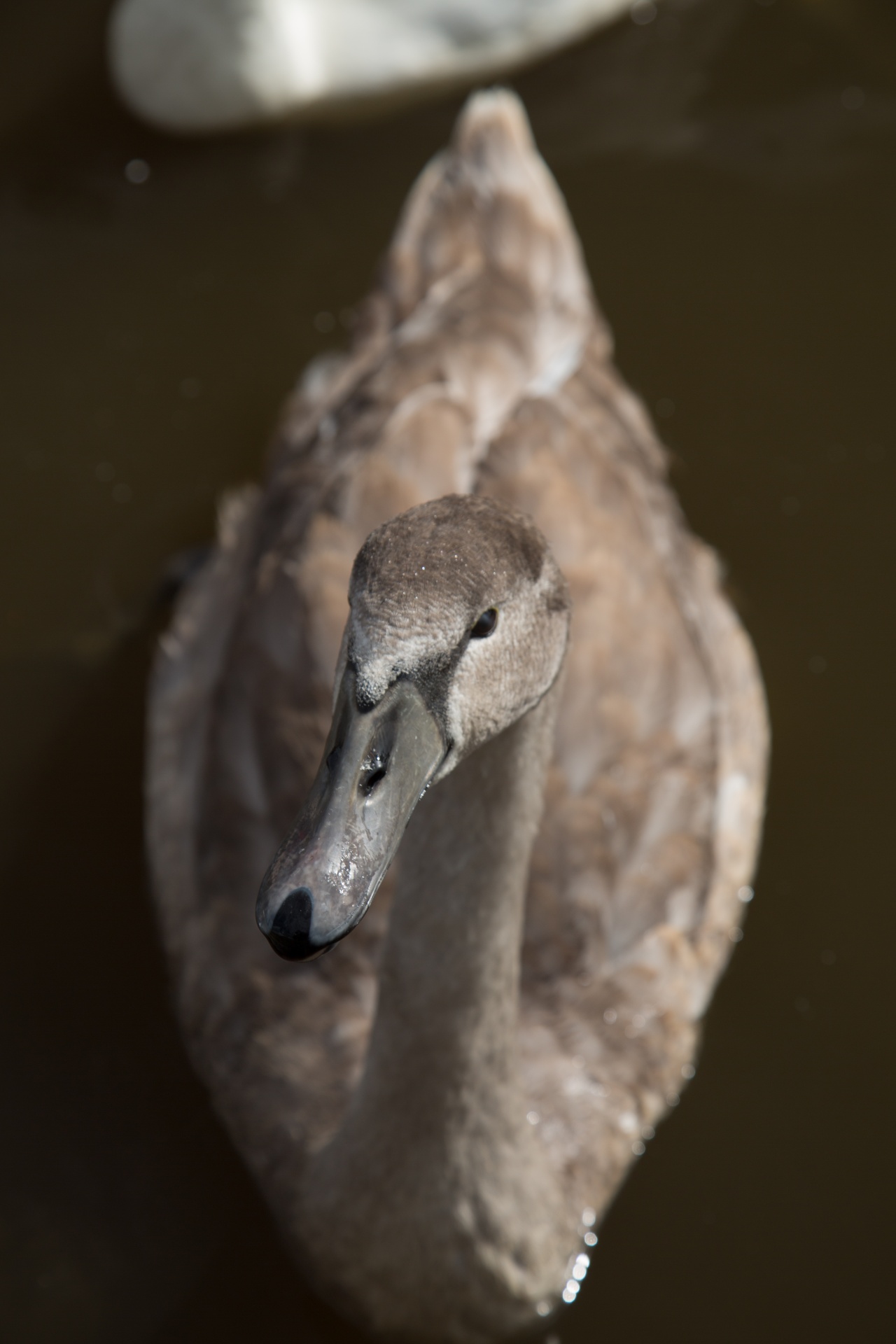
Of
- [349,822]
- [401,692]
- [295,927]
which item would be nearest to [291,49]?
[401,692]

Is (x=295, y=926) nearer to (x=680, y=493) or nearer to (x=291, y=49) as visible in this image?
(x=680, y=493)

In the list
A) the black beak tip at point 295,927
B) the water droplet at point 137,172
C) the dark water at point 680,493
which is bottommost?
the dark water at point 680,493

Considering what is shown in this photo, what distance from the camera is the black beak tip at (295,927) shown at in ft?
6.91

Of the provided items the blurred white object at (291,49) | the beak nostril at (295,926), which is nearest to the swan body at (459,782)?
the beak nostril at (295,926)

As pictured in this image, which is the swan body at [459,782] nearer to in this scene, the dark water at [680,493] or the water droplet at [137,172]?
the dark water at [680,493]

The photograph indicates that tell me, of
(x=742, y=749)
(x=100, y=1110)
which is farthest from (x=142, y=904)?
(x=742, y=749)

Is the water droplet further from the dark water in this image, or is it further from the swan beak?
the swan beak

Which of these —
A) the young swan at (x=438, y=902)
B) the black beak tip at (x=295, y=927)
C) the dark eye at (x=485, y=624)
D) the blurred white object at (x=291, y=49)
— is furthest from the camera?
the blurred white object at (x=291, y=49)

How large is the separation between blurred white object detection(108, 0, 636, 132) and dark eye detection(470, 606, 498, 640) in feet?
13.9

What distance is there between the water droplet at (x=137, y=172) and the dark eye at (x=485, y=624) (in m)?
4.21

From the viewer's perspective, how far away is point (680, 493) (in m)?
5.20

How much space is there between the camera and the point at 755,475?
5.22 meters

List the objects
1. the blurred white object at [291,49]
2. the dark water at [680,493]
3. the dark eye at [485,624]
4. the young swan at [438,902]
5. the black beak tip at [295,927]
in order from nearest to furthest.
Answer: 1. the black beak tip at [295,927]
2. the young swan at [438,902]
3. the dark eye at [485,624]
4. the dark water at [680,493]
5. the blurred white object at [291,49]

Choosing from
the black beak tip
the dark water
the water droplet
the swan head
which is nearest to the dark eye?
the swan head
